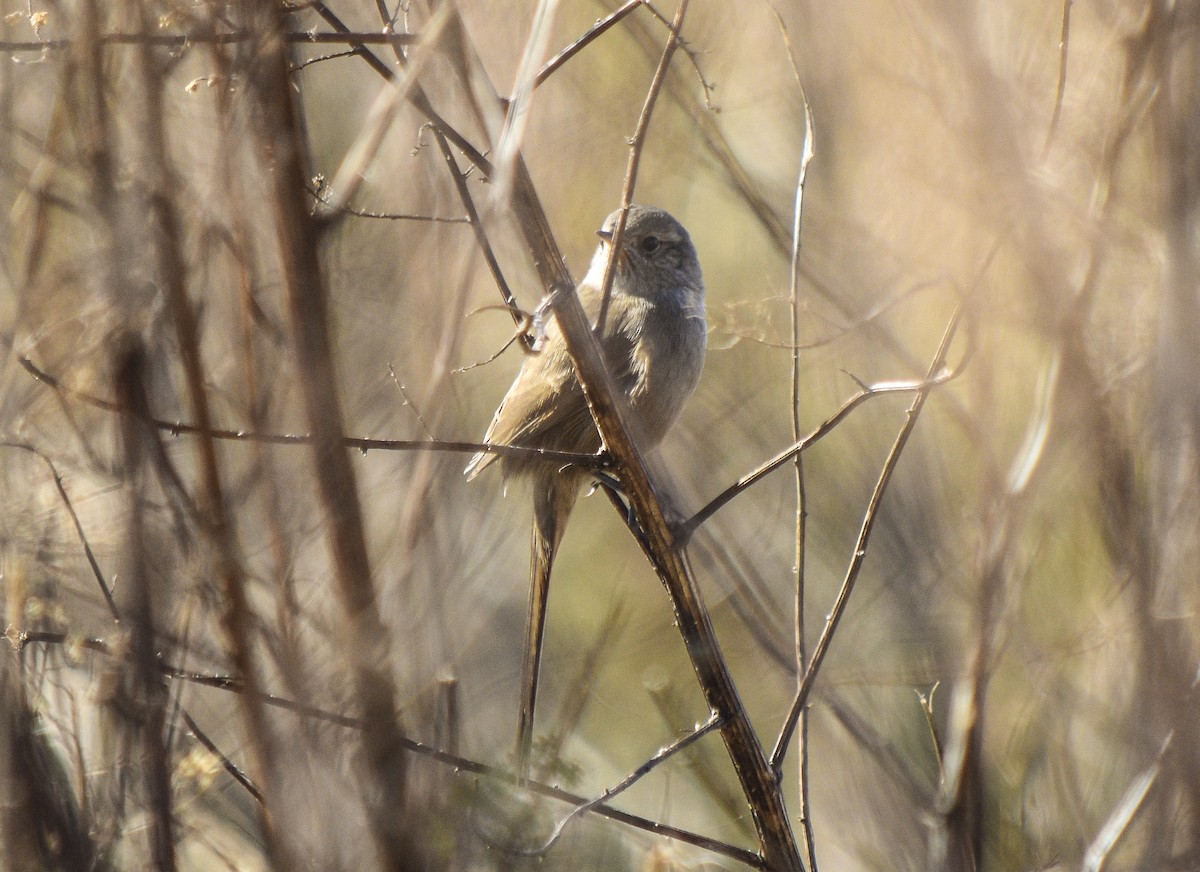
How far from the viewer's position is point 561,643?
7.12 meters

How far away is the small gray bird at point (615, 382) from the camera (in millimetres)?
3939

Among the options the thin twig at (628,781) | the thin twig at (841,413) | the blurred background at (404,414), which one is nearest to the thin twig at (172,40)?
the blurred background at (404,414)

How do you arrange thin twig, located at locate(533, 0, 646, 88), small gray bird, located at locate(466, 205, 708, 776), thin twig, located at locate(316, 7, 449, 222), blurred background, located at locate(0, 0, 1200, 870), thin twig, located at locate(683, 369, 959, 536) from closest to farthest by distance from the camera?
thin twig, located at locate(316, 7, 449, 222)
blurred background, located at locate(0, 0, 1200, 870)
thin twig, located at locate(683, 369, 959, 536)
thin twig, located at locate(533, 0, 646, 88)
small gray bird, located at locate(466, 205, 708, 776)

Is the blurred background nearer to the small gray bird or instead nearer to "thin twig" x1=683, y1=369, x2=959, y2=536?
"thin twig" x1=683, y1=369, x2=959, y2=536

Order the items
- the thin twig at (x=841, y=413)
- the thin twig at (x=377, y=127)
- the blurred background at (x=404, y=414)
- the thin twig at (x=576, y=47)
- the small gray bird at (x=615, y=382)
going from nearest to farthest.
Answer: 1. the thin twig at (x=377, y=127)
2. the blurred background at (x=404, y=414)
3. the thin twig at (x=841, y=413)
4. the thin twig at (x=576, y=47)
5. the small gray bird at (x=615, y=382)

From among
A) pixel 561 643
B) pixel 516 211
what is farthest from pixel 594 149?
pixel 516 211

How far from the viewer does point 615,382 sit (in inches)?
152

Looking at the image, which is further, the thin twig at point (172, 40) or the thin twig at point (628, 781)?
the thin twig at point (628, 781)

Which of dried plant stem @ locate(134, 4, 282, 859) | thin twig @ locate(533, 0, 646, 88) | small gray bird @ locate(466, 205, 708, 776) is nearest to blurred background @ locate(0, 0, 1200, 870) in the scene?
dried plant stem @ locate(134, 4, 282, 859)

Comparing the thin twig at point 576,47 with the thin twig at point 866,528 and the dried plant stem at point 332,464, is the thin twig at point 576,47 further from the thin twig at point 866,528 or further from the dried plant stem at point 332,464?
the thin twig at point 866,528

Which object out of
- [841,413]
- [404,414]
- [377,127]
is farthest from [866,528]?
[377,127]

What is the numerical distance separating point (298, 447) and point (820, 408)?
5.36 m

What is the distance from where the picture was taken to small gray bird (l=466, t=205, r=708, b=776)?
3.94 meters

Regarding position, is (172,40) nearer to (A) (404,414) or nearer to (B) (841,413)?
(A) (404,414)
